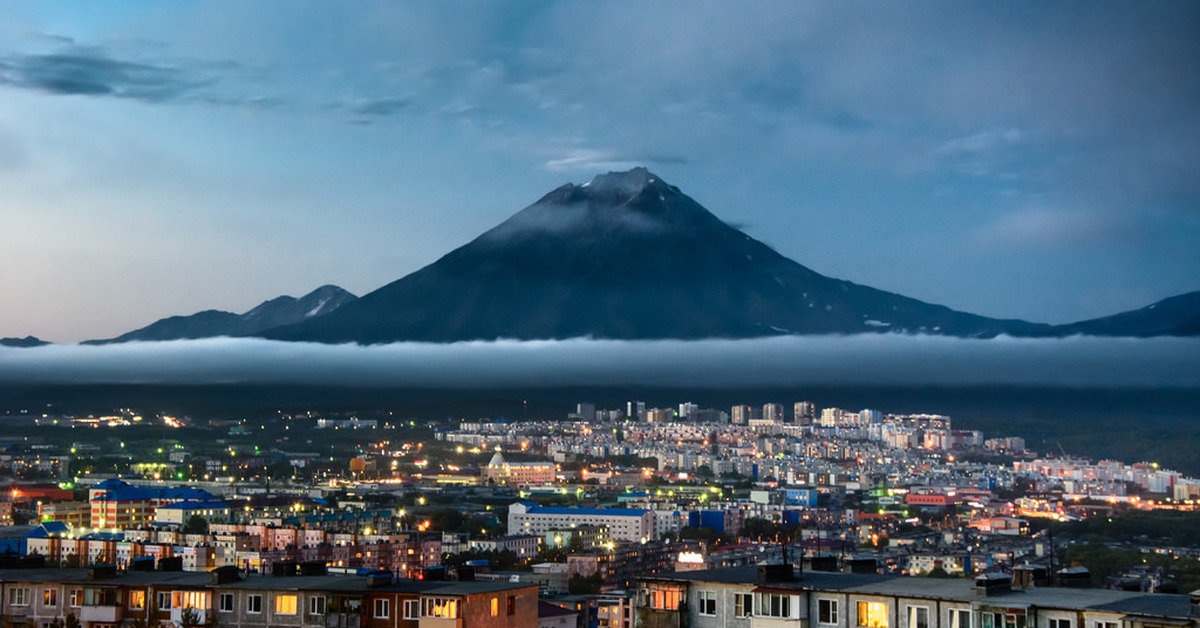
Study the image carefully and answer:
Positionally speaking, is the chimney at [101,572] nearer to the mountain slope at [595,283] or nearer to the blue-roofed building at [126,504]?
the blue-roofed building at [126,504]

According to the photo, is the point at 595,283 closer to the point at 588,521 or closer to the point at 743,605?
the point at 588,521

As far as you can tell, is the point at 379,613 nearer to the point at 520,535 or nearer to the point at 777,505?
the point at 520,535

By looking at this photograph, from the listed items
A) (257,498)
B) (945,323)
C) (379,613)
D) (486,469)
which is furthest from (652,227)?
(379,613)

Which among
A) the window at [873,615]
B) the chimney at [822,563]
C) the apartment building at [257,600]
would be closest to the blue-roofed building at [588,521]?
the apartment building at [257,600]

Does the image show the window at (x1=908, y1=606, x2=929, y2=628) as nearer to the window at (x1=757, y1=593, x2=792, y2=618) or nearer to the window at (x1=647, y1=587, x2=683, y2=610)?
the window at (x1=757, y1=593, x2=792, y2=618)

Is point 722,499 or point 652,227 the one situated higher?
point 652,227

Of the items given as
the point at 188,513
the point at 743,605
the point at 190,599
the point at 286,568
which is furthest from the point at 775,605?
the point at 188,513
